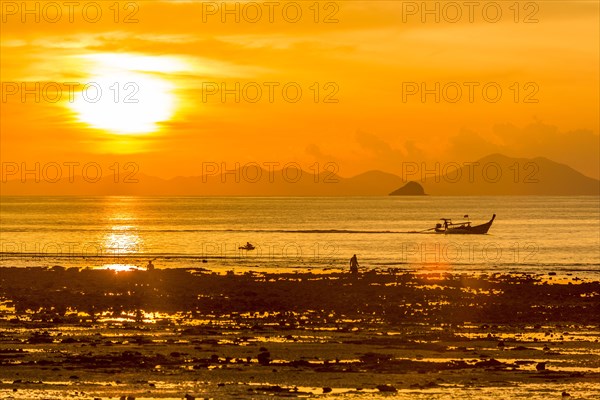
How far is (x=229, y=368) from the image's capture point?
3022 centimetres

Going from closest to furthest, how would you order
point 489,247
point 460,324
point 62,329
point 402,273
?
point 62,329 < point 460,324 < point 402,273 < point 489,247

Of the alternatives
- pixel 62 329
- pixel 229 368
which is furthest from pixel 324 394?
pixel 62 329

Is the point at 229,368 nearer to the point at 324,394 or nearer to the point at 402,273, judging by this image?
the point at 324,394

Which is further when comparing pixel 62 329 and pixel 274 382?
pixel 62 329

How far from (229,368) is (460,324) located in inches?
584

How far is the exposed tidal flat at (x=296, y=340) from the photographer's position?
90.5 ft

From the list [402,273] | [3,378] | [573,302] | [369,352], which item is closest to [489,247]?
[402,273]

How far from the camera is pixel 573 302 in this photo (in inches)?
2041

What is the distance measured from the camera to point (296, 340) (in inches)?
1433

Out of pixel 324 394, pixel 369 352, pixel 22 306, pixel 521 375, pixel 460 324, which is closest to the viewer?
pixel 324 394

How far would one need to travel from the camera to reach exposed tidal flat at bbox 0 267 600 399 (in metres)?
27.6

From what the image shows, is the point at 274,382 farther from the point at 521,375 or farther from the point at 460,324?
the point at 460,324

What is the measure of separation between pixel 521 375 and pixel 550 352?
504 cm

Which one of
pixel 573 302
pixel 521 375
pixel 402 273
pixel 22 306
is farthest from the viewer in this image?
pixel 402 273
